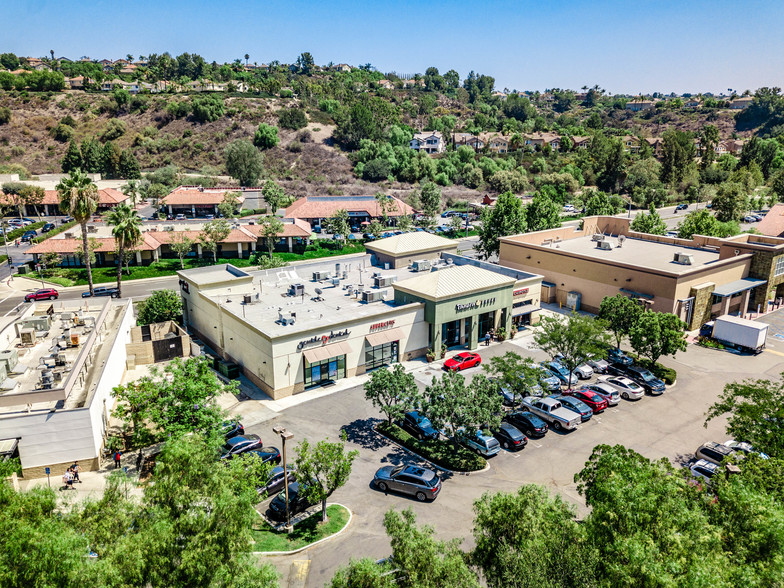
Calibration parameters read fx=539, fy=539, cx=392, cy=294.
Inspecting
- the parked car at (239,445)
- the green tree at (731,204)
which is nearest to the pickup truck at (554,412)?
the parked car at (239,445)

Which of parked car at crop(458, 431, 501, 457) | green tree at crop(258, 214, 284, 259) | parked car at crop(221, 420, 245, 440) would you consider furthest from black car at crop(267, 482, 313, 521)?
green tree at crop(258, 214, 284, 259)

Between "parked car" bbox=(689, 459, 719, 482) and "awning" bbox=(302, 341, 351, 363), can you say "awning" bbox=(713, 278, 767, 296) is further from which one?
"awning" bbox=(302, 341, 351, 363)

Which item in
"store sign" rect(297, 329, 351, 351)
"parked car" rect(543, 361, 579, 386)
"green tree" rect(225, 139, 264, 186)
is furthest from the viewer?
"green tree" rect(225, 139, 264, 186)

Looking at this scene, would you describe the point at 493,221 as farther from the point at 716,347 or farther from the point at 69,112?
the point at 69,112

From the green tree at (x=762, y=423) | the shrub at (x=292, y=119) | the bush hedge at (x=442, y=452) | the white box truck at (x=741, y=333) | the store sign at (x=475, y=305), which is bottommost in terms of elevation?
the bush hedge at (x=442, y=452)

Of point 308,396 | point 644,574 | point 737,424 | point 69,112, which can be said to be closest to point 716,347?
point 737,424

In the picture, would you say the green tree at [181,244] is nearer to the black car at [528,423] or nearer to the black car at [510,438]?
the black car at [528,423]

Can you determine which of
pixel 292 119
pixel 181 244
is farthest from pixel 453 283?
pixel 292 119
